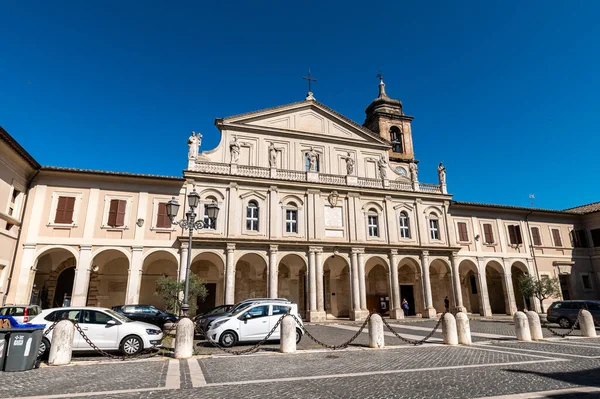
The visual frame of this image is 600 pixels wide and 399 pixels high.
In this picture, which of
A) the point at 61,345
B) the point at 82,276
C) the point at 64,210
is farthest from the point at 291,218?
the point at 61,345

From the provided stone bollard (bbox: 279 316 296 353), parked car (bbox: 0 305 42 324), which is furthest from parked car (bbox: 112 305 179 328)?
stone bollard (bbox: 279 316 296 353)

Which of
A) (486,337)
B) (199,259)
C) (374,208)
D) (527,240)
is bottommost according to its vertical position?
(486,337)

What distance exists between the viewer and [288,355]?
9836 millimetres

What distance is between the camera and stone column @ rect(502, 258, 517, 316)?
27150 millimetres

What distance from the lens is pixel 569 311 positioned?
17797 millimetres

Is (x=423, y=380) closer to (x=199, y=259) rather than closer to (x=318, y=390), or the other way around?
(x=318, y=390)

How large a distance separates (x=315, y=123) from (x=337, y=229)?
29.0 feet

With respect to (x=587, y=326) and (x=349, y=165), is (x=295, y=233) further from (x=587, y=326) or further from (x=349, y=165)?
(x=587, y=326)

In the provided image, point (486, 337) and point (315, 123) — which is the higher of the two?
point (315, 123)

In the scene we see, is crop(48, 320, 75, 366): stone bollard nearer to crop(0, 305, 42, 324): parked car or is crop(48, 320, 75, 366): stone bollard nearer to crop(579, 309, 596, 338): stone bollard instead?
crop(0, 305, 42, 324): parked car

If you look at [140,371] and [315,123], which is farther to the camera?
[315,123]

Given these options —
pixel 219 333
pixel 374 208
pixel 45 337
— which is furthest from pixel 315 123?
pixel 45 337

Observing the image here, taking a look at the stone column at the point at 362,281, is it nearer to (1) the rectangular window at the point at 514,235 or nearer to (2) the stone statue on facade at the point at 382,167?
(2) the stone statue on facade at the point at 382,167

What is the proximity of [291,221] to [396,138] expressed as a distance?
53.7 ft
